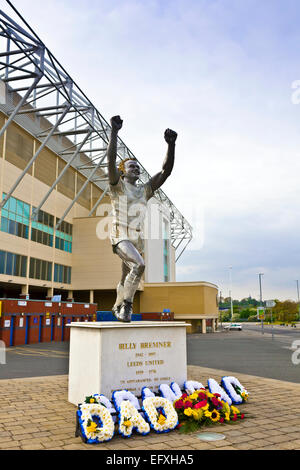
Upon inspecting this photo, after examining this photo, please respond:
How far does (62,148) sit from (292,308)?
59053 millimetres

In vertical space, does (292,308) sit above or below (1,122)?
below

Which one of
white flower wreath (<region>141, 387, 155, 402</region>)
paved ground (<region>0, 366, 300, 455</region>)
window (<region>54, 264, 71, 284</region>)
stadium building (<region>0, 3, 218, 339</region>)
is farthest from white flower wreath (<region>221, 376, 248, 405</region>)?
window (<region>54, 264, 71, 284</region>)

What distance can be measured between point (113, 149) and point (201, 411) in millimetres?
4067

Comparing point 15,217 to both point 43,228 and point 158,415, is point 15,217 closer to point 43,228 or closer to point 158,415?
point 43,228

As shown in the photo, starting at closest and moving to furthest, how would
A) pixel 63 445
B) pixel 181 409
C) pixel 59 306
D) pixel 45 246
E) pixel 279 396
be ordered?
pixel 63 445
pixel 181 409
pixel 279 396
pixel 59 306
pixel 45 246

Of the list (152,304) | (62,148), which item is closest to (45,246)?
(62,148)

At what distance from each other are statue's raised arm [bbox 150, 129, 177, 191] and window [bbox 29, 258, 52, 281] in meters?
28.5

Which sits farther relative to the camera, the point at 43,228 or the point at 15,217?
the point at 43,228

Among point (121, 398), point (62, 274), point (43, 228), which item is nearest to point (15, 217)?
point (43, 228)

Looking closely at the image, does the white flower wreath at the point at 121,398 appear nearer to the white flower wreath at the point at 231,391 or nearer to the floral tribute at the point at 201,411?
the floral tribute at the point at 201,411

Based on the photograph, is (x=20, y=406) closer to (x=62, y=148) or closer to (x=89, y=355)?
(x=89, y=355)

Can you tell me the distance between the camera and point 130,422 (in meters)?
4.72

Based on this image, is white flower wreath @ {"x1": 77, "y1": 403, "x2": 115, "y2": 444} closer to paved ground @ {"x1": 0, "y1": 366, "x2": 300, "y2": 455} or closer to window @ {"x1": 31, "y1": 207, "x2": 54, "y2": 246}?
paved ground @ {"x1": 0, "y1": 366, "x2": 300, "y2": 455}
